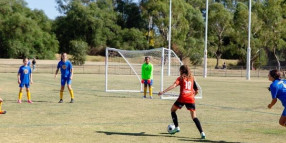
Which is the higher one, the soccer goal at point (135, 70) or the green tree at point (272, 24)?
the green tree at point (272, 24)

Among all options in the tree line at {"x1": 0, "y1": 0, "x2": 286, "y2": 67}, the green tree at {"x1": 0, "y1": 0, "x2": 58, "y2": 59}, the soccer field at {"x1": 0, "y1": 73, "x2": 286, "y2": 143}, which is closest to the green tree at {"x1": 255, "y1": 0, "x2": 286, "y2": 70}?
the tree line at {"x1": 0, "y1": 0, "x2": 286, "y2": 67}

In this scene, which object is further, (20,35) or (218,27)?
(218,27)

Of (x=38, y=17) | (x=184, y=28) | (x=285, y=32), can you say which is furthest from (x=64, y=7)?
(x=285, y=32)

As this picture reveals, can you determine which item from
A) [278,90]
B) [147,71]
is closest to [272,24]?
[147,71]

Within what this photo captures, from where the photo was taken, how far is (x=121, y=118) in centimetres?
1298

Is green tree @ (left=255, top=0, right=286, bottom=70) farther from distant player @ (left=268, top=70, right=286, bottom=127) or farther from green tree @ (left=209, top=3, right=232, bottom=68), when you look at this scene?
distant player @ (left=268, top=70, right=286, bottom=127)

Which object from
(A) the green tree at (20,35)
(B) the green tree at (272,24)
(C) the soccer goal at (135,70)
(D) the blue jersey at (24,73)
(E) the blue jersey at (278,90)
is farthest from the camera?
(A) the green tree at (20,35)

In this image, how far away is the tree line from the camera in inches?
2623

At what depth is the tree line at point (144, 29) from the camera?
219ft

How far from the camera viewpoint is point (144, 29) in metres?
77.6

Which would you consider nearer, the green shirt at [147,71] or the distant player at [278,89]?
the distant player at [278,89]

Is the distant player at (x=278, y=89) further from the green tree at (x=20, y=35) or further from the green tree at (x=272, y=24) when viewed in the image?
the green tree at (x=20, y=35)

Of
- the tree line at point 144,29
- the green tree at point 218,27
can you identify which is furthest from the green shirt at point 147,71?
the green tree at point 218,27

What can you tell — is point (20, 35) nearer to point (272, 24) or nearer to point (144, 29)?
point (144, 29)
